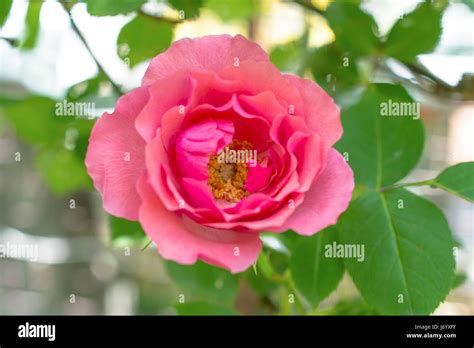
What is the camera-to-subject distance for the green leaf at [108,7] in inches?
13.3

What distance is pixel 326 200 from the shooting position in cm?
28

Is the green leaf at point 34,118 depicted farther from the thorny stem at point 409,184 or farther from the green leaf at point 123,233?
the thorny stem at point 409,184

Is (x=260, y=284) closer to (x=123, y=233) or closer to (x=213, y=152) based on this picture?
(x=123, y=233)

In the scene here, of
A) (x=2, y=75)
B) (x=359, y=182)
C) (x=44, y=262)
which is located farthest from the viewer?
(x=44, y=262)

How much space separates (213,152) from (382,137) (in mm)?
160

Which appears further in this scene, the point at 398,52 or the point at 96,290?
the point at 96,290

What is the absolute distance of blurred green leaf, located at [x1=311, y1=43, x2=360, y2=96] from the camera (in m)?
0.48

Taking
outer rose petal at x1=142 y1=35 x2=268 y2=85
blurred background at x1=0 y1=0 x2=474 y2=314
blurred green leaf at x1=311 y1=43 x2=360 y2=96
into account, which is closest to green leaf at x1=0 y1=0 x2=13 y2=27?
blurred background at x1=0 y1=0 x2=474 y2=314

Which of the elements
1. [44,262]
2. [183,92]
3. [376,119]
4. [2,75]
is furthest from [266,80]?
[44,262]

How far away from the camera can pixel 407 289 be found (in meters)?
0.34

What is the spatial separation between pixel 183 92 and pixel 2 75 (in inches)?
26.7

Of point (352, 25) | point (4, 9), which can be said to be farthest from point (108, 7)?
point (352, 25)

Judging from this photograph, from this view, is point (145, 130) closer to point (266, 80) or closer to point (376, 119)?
point (266, 80)

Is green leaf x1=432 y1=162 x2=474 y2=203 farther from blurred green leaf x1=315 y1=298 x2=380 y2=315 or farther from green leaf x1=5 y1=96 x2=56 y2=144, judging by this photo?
green leaf x1=5 y1=96 x2=56 y2=144
